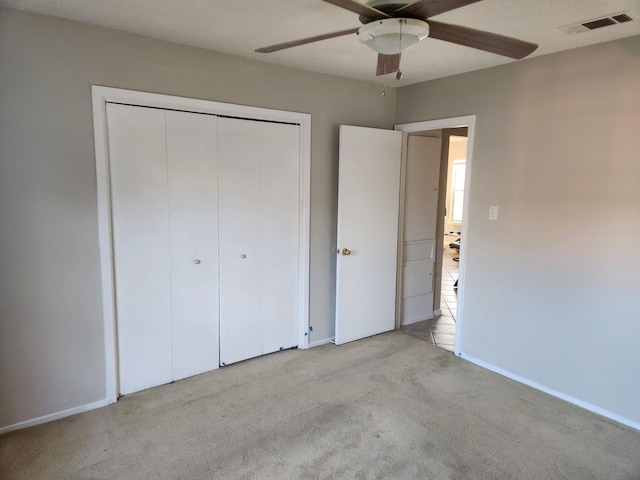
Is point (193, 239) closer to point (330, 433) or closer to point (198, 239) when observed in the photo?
point (198, 239)

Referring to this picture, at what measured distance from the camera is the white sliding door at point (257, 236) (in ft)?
10.1

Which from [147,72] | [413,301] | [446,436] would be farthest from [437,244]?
[147,72]

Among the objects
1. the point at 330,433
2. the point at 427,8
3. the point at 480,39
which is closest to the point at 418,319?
the point at 330,433

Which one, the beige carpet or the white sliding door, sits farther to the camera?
the white sliding door

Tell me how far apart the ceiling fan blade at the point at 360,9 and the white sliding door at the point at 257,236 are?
164 centimetres

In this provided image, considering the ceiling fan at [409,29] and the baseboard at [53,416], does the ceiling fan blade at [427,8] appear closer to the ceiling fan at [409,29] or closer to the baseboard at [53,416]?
the ceiling fan at [409,29]

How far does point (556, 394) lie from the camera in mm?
2869

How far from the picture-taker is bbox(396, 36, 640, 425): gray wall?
251cm

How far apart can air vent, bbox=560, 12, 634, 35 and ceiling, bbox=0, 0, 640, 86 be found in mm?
40

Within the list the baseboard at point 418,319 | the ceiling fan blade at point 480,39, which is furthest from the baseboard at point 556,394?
the ceiling fan blade at point 480,39

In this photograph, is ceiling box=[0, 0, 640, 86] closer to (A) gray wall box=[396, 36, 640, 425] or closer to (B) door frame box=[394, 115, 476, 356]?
(A) gray wall box=[396, 36, 640, 425]

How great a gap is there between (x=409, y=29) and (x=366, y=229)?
7.16ft

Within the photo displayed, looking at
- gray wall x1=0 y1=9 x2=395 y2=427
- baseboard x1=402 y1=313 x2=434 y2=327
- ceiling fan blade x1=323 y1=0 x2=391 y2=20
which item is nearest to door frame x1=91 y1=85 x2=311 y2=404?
gray wall x1=0 y1=9 x2=395 y2=427

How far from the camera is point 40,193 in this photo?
2322mm
